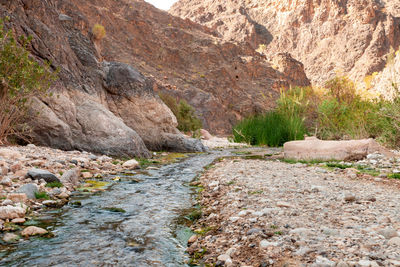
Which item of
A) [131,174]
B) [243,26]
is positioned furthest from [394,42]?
[131,174]

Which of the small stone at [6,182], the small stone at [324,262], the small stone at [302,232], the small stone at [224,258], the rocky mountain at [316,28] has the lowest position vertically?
the small stone at [224,258]

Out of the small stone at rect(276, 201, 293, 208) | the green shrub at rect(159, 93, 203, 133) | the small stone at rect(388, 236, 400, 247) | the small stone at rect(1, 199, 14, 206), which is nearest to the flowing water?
the small stone at rect(1, 199, 14, 206)

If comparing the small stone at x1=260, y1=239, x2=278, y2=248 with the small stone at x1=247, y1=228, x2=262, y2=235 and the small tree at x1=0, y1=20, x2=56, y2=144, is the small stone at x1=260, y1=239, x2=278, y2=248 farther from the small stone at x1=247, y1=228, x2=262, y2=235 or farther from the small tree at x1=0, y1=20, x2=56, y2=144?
the small tree at x1=0, y1=20, x2=56, y2=144

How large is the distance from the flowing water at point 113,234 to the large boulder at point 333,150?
14.7 ft

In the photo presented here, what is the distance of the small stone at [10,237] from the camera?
2.59m

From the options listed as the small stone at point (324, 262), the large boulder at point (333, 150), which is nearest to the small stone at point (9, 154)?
the small stone at point (324, 262)

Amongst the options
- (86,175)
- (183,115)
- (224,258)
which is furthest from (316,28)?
(224,258)

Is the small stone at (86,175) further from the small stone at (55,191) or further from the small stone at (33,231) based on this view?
the small stone at (33,231)

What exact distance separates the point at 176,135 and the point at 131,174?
558 cm

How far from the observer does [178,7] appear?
81.2 m

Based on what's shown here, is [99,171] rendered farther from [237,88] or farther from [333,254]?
[237,88]

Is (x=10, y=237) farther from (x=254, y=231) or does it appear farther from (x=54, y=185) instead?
(x=254, y=231)

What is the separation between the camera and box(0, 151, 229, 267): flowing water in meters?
2.34

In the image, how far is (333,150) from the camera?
7.48m
